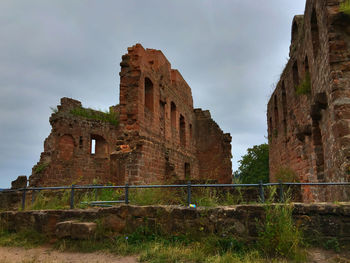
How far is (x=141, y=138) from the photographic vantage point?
431 inches

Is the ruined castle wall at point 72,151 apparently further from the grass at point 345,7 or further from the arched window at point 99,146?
the grass at point 345,7

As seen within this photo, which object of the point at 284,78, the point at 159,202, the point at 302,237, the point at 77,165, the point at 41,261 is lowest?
the point at 41,261

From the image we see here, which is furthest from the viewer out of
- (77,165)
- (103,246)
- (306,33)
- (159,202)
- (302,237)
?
(77,165)

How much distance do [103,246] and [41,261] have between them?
0.99 m

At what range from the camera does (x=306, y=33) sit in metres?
8.78

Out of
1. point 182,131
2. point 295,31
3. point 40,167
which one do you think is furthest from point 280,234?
point 40,167

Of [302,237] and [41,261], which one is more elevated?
[302,237]

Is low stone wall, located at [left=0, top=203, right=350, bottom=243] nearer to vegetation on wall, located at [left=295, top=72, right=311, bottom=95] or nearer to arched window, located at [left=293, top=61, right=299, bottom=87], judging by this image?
vegetation on wall, located at [left=295, top=72, right=311, bottom=95]

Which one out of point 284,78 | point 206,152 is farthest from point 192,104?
point 284,78

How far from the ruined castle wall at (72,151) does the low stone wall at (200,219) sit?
11.9m

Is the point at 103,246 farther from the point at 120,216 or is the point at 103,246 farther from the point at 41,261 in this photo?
the point at 41,261

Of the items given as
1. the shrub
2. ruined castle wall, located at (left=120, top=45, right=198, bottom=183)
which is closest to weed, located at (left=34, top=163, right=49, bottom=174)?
ruined castle wall, located at (left=120, top=45, right=198, bottom=183)

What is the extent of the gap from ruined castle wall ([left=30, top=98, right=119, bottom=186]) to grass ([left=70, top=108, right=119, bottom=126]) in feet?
0.75

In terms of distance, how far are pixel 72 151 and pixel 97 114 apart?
3.03 meters
